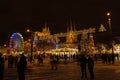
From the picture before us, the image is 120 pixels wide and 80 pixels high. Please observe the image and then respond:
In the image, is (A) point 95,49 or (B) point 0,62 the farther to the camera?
(A) point 95,49

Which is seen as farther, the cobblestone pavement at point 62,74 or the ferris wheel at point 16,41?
the ferris wheel at point 16,41

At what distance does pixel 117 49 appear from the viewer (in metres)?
82.1

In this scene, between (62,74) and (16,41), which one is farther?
(16,41)

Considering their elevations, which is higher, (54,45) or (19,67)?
(54,45)

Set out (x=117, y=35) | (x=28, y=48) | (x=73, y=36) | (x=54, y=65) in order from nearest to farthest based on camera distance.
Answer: (x=54, y=65)
(x=117, y=35)
(x=28, y=48)
(x=73, y=36)

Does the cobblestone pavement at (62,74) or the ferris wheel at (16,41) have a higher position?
the ferris wheel at (16,41)

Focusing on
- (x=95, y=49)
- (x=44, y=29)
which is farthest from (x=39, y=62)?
(x=44, y=29)

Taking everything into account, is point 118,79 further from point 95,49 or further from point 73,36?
point 73,36

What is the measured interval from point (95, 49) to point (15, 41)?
5107 cm

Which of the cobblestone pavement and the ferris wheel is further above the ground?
the ferris wheel

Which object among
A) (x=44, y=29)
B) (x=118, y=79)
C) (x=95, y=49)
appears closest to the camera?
(x=118, y=79)

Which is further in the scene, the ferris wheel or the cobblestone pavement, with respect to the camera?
the ferris wheel

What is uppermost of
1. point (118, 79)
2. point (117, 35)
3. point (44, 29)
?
point (44, 29)

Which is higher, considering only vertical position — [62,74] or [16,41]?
[16,41]
